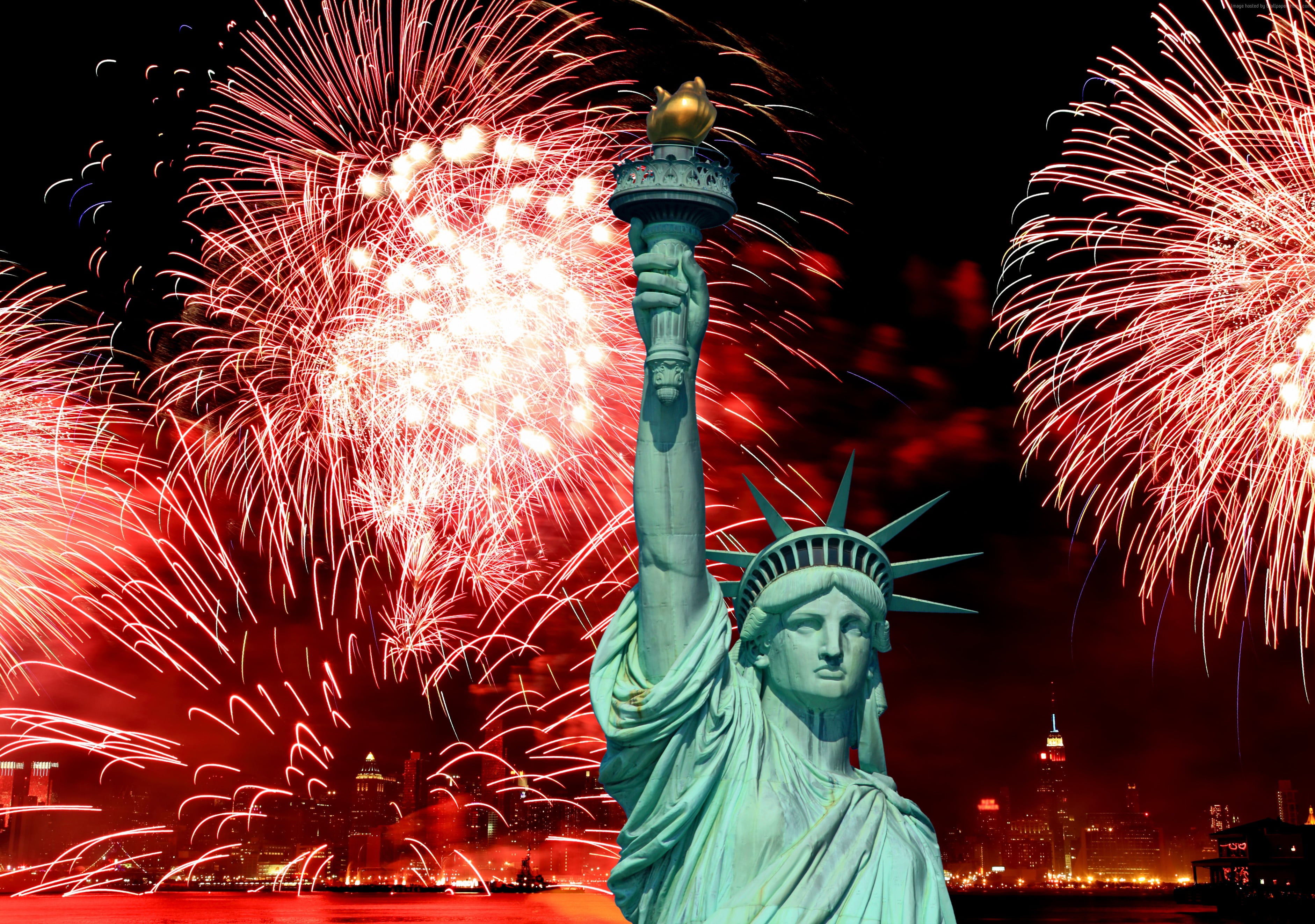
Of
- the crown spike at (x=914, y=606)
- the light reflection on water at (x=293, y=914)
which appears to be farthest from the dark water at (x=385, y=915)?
the crown spike at (x=914, y=606)

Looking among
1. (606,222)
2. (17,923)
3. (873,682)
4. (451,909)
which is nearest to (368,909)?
(451,909)

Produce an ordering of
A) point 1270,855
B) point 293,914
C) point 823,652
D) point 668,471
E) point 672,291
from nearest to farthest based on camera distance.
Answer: point 672,291
point 668,471
point 823,652
point 1270,855
point 293,914

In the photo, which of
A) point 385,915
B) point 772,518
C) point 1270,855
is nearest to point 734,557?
point 772,518

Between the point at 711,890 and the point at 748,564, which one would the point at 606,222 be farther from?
the point at 711,890

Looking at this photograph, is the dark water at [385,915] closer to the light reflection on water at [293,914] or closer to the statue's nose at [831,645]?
the light reflection on water at [293,914]

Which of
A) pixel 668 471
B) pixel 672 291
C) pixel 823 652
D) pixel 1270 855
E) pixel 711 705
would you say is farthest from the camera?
pixel 1270 855

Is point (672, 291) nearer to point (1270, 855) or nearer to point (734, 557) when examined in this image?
point (734, 557)
